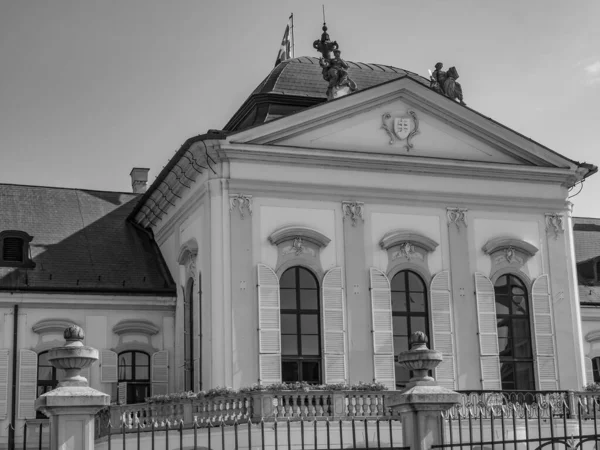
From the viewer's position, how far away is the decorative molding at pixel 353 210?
2586 cm

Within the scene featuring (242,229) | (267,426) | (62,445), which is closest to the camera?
(62,445)

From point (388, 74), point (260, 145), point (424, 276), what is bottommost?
point (424, 276)

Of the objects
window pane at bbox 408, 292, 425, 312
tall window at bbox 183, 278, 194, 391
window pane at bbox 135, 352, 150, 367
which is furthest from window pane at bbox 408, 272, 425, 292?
window pane at bbox 135, 352, 150, 367

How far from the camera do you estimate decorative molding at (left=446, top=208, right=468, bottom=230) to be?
2675cm

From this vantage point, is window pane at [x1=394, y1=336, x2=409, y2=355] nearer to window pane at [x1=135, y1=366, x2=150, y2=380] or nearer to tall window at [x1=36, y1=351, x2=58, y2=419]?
window pane at [x1=135, y1=366, x2=150, y2=380]

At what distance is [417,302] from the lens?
86.4 ft

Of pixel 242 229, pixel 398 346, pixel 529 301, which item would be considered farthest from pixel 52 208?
pixel 529 301

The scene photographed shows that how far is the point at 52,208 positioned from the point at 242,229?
9929 millimetres

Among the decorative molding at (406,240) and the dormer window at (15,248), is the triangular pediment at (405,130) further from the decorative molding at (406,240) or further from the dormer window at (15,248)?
the dormer window at (15,248)

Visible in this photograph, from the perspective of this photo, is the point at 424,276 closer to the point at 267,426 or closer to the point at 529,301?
the point at 529,301

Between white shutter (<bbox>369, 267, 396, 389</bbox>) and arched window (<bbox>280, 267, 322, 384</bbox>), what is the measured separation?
139 cm

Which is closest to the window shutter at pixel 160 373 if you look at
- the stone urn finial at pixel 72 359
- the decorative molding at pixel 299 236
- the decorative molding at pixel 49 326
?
the decorative molding at pixel 49 326

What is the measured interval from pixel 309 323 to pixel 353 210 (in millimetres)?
3036

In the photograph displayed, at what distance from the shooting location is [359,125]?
26453mm
